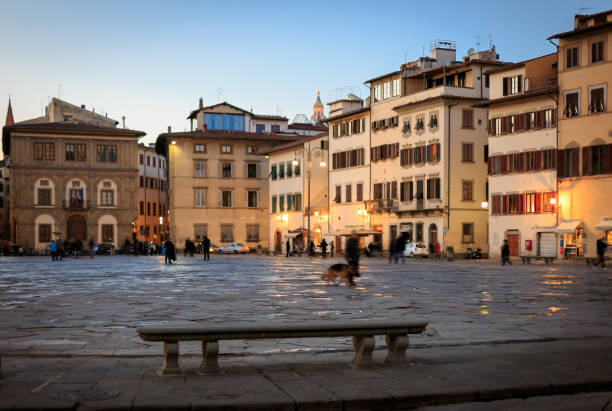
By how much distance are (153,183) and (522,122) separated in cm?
6226

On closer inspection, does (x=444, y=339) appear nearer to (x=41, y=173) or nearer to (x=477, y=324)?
(x=477, y=324)

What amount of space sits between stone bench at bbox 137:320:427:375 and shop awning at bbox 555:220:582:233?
1680 inches

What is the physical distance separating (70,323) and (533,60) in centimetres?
4626

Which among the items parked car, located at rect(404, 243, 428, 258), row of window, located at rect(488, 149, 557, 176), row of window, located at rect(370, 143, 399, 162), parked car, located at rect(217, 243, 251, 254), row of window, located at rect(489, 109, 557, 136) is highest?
row of window, located at rect(489, 109, 557, 136)

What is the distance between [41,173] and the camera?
81.2m

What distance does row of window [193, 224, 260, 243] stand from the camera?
83438 millimetres

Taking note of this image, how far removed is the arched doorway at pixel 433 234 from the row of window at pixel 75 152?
120ft

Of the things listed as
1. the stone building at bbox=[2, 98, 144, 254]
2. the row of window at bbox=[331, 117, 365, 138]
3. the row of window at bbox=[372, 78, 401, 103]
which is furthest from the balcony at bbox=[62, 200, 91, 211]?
the row of window at bbox=[372, 78, 401, 103]

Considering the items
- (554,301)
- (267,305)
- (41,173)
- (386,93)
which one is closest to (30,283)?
(267,305)

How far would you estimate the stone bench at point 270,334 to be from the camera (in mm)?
8070

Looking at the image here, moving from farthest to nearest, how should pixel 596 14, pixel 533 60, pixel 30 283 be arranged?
pixel 533 60 < pixel 596 14 < pixel 30 283

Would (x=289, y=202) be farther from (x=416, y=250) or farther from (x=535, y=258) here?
(x=535, y=258)

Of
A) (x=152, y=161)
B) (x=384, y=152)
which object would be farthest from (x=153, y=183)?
(x=384, y=152)

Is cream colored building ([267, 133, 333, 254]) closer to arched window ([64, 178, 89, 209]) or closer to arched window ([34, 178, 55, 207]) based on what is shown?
arched window ([64, 178, 89, 209])
